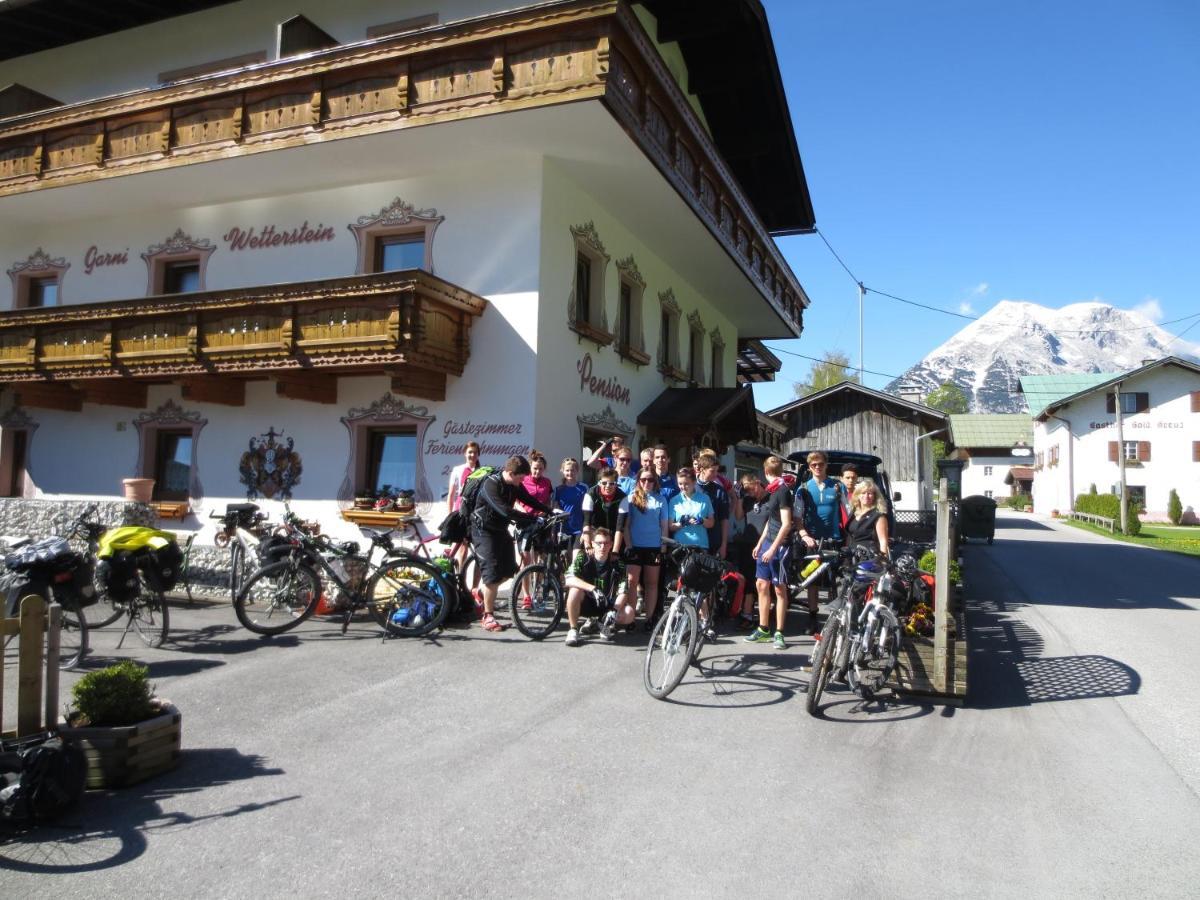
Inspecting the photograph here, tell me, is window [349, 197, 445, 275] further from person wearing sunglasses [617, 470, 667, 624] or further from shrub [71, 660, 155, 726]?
shrub [71, 660, 155, 726]

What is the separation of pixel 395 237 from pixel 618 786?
10.1 meters

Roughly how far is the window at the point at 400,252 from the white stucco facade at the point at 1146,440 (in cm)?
4815

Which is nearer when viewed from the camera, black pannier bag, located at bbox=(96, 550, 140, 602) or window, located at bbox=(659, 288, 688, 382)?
black pannier bag, located at bbox=(96, 550, 140, 602)

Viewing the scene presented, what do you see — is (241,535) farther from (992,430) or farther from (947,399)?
(947,399)

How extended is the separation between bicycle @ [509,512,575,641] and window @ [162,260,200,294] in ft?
30.5

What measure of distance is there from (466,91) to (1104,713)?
30.8ft

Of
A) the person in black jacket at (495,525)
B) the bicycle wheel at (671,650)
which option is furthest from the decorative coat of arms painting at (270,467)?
the bicycle wheel at (671,650)

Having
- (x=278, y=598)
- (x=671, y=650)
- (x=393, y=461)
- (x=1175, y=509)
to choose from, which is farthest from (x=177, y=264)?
(x=1175, y=509)

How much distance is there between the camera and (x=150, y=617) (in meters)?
7.95

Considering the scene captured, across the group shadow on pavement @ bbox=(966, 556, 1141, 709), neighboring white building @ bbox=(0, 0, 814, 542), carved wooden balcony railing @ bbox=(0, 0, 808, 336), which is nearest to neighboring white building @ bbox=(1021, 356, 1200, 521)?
neighboring white building @ bbox=(0, 0, 814, 542)

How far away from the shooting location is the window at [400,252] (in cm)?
1230

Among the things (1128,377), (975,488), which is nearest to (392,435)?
(1128,377)

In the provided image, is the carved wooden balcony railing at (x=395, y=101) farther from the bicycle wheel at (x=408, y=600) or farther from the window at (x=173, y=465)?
the bicycle wheel at (x=408, y=600)

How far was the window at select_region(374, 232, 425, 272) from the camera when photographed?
12.3 meters
